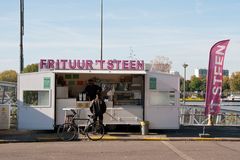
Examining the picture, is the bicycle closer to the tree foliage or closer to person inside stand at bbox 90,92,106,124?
person inside stand at bbox 90,92,106,124

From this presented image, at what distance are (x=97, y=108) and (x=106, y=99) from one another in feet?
7.00

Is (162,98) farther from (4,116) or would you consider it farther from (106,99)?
(4,116)

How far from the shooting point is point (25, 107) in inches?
774

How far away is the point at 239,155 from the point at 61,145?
233 inches

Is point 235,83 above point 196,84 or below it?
above

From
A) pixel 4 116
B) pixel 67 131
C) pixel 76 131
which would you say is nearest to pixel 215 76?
pixel 76 131

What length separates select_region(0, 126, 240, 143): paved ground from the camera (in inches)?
691

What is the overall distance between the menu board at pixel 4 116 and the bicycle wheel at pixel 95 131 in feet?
15.7

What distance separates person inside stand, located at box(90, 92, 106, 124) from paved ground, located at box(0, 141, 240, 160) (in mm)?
1875

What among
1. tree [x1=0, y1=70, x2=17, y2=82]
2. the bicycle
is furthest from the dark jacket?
tree [x1=0, y1=70, x2=17, y2=82]

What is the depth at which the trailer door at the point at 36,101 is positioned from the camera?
19.5 metres

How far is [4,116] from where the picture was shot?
2044 cm

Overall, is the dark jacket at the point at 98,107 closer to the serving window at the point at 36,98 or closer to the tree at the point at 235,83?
the serving window at the point at 36,98

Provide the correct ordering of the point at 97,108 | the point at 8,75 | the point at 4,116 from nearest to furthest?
1. the point at 97,108
2. the point at 4,116
3. the point at 8,75
